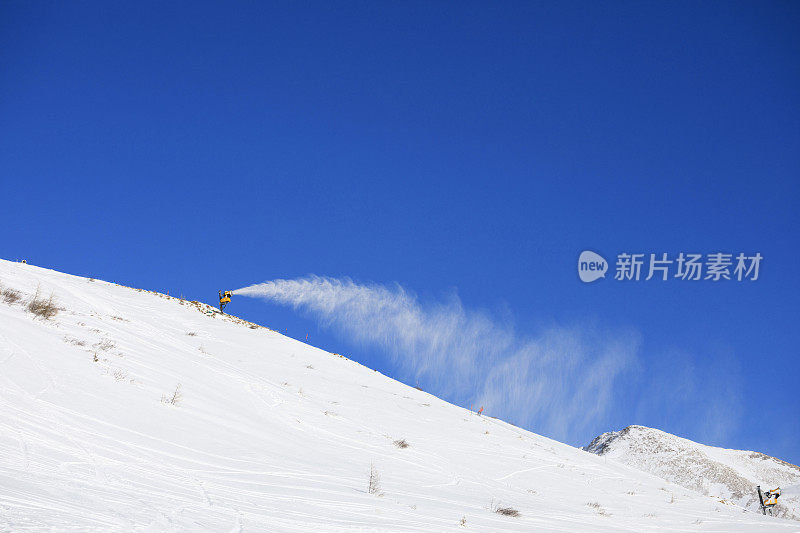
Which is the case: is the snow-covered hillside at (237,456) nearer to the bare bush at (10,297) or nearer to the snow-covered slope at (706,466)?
the bare bush at (10,297)

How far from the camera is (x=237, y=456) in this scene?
6.08 metres

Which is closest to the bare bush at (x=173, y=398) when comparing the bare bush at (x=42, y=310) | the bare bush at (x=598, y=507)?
the bare bush at (x=42, y=310)

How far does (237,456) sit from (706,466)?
168 feet

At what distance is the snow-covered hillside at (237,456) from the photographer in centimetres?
393

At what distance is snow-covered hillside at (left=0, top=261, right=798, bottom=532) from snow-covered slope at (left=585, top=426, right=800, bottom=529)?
1314 inches

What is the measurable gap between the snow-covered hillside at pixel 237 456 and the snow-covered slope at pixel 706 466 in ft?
109

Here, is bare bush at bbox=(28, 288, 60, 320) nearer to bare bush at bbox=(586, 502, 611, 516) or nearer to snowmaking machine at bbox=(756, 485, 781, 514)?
bare bush at bbox=(586, 502, 611, 516)

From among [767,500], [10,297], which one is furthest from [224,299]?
[767,500]

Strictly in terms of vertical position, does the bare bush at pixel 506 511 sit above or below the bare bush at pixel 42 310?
below

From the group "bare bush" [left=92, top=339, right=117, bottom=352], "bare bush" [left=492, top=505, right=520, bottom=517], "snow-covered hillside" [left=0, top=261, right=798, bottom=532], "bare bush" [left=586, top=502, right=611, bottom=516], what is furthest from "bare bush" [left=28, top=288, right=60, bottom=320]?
"bare bush" [left=586, top=502, right=611, bottom=516]

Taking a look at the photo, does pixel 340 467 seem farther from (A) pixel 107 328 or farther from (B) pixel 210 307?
(B) pixel 210 307

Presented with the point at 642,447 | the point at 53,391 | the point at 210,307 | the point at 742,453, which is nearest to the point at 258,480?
the point at 53,391

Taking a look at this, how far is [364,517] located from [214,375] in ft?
25.8

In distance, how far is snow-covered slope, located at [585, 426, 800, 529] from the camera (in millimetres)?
39825
